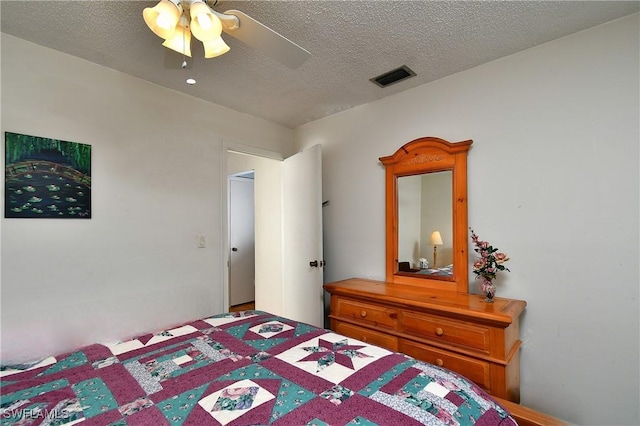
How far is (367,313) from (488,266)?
0.88 m

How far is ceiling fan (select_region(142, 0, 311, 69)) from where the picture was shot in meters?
1.14

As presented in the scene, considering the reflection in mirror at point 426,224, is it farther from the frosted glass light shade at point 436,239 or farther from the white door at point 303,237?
the white door at point 303,237

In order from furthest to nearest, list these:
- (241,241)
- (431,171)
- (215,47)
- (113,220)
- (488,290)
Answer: (241,241) < (431,171) < (113,220) < (488,290) < (215,47)

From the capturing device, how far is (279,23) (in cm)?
163

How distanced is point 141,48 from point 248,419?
2092 millimetres

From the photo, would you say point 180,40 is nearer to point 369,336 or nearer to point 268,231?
point 369,336

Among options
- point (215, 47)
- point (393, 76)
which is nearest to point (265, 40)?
point (215, 47)

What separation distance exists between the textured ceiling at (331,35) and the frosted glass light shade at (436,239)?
1.19 metres

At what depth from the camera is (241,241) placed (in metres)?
4.89

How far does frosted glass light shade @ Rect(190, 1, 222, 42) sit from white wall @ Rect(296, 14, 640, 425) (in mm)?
1743

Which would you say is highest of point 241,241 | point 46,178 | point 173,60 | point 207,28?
point 173,60

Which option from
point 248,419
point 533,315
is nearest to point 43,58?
point 248,419

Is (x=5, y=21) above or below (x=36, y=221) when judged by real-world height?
→ above

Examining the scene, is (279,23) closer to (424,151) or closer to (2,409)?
(424,151)
